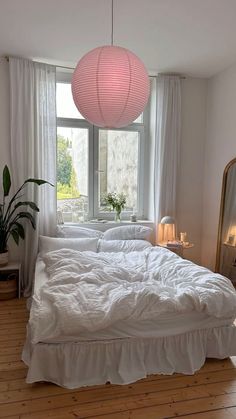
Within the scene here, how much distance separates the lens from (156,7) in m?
2.58

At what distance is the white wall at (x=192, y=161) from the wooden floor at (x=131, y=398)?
2.34 meters

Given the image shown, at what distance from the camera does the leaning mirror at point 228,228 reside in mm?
3844

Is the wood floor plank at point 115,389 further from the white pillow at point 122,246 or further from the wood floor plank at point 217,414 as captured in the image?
the white pillow at point 122,246

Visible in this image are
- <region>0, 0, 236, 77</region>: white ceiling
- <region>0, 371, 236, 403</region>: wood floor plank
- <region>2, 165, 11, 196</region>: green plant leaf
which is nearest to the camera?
<region>0, 371, 236, 403</region>: wood floor plank

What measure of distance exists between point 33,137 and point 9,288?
175 centimetres

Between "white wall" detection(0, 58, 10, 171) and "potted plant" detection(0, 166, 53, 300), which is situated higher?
"white wall" detection(0, 58, 10, 171)

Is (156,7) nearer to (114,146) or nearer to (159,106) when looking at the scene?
(159,106)

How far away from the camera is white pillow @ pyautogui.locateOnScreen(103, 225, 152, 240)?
12.8 ft


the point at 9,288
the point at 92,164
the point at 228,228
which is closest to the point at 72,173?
the point at 92,164

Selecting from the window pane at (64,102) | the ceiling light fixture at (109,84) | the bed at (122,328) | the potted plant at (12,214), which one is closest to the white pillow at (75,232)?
the potted plant at (12,214)

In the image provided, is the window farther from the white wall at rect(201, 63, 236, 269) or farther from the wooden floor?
the wooden floor

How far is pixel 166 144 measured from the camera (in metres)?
4.20

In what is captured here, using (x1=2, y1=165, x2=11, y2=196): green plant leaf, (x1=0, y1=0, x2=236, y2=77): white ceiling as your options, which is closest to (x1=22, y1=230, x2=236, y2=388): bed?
(x1=2, y1=165, x2=11, y2=196): green plant leaf

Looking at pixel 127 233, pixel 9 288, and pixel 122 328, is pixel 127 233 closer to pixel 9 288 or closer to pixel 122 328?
pixel 9 288
